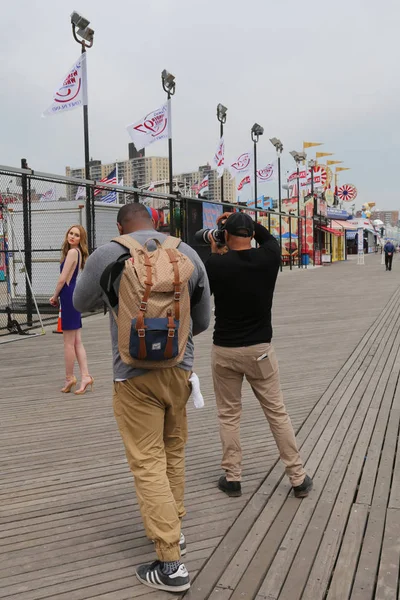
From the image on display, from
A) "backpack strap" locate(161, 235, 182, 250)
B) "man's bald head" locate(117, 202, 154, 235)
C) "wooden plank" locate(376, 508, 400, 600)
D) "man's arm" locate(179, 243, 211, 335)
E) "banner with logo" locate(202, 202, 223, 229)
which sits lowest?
"wooden plank" locate(376, 508, 400, 600)

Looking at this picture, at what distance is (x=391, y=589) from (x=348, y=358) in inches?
218

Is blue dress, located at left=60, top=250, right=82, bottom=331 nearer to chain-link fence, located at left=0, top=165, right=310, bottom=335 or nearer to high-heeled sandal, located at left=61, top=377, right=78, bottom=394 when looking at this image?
high-heeled sandal, located at left=61, top=377, right=78, bottom=394

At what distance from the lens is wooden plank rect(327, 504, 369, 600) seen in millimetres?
2682

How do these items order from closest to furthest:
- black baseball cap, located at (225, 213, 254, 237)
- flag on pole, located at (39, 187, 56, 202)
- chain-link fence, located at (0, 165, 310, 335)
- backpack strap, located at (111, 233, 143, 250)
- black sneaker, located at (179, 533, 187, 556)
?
backpack strap, located at (111, 233, 143, 250) → black sneaker, located at (179, 533, 187, 556) → black baseball cap, located at (225, 213, 254, 237) → chain-link fence, located at (0, 165, 310, 335) → flag on pole, located at (39, 187, 56, 202)

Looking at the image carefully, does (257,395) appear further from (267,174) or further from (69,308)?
(267,174)

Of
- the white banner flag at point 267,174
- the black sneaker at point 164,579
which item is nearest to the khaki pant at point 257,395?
the black sneaker at point 164,579

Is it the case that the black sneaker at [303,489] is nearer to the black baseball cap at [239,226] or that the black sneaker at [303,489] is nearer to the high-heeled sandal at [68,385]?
the black baseball cap at [239,226]

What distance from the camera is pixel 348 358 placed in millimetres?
8070

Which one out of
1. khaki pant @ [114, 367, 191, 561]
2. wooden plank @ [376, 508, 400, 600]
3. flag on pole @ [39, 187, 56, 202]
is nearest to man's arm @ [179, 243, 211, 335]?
khaki pant @ [114, 367, 191, 561]

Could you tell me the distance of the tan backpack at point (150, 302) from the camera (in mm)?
2498

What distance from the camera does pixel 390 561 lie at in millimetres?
2912

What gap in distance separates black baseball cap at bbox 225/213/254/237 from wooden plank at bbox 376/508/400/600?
6.16ft

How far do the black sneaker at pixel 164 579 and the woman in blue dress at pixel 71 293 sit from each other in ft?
12.1

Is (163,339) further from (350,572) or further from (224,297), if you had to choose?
(350,572)
